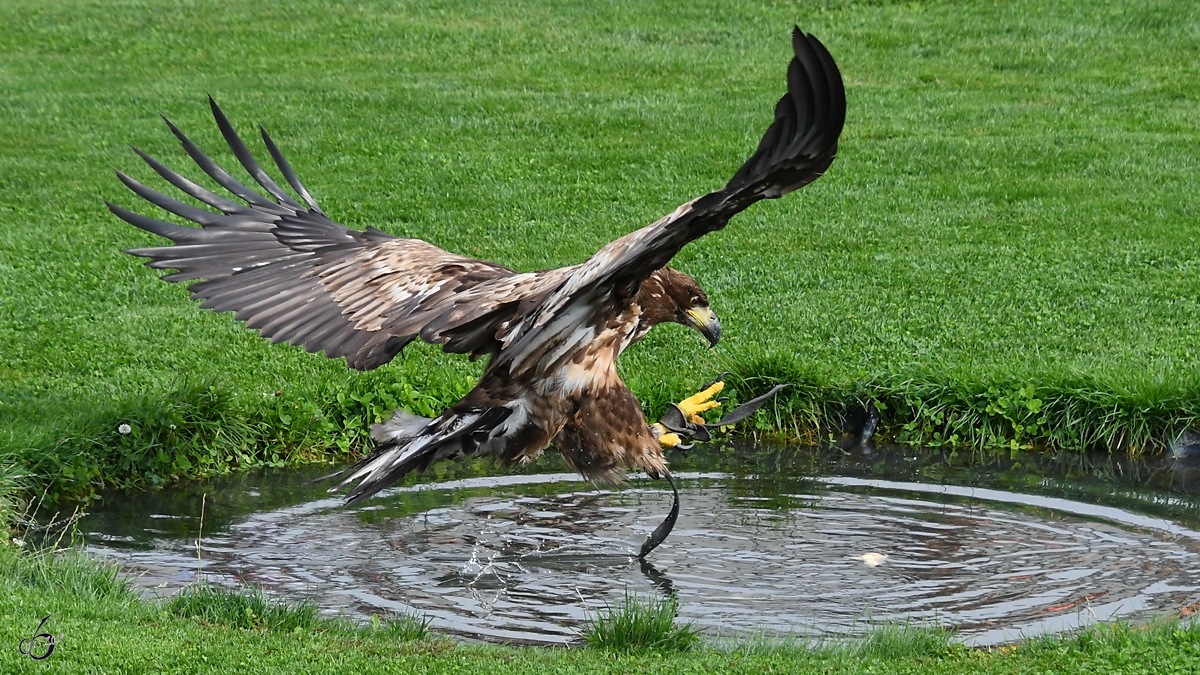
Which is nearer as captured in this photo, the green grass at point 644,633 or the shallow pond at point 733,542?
the green grass at point 644,633

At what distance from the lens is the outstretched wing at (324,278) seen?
5.99 meters

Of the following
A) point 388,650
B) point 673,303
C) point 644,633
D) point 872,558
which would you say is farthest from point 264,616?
point 872,558

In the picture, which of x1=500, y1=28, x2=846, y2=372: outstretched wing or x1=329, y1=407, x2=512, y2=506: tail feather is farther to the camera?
x1=329, y1=407, x2=512, y2=506: tail feather

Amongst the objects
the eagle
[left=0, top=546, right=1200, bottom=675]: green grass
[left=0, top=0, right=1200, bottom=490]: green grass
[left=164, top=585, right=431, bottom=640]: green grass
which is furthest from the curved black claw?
[left=0, top=0, right=1200, bottom=490]: green grass

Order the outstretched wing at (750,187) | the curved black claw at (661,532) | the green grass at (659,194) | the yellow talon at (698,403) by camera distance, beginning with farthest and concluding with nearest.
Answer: the green grass at (659,194) → the yellow talon at (698,403) → the curved black claw at (661,532) → the outstretched wing at (750,187)

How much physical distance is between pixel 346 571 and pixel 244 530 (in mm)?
812

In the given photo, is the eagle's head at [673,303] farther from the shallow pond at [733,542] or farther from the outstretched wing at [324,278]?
the shallow pond at [733,542]

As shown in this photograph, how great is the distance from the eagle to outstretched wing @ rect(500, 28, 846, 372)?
0.06 ft

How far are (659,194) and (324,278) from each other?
17.7 feet

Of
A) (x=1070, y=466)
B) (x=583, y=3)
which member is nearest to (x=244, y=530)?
(x=1070, y=466)
